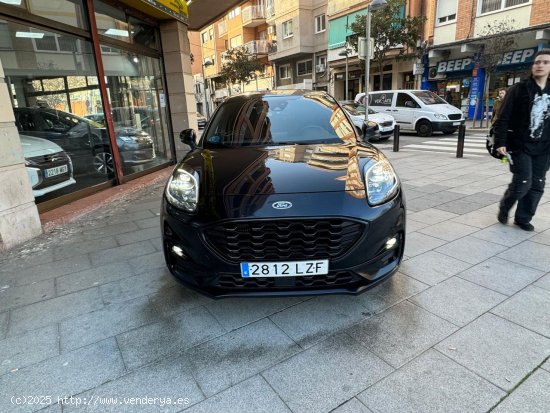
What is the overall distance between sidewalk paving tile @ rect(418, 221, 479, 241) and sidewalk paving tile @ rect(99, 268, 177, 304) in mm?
2751

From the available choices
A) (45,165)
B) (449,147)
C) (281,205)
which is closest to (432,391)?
(281,205)

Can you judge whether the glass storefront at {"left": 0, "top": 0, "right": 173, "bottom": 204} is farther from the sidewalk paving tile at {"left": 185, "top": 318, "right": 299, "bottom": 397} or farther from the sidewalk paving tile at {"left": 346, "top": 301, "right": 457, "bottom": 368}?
the sidewalk paving tile at {"left": 346, "top": 301, "right": 457, "bottom": 368}

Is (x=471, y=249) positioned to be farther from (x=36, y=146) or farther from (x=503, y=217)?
(x=36, y=146)

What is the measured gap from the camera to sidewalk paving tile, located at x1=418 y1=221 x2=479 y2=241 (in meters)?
3.91

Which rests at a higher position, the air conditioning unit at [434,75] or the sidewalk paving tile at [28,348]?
the air conditioning unit at [434,75]

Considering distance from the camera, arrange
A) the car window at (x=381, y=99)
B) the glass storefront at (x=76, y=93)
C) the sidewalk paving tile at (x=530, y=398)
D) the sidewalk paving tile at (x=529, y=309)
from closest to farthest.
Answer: the sidewalk paving tile at (x=530, y=398) < the sidewalk paving tile at (x=529, y=309) < the glass storefront at (x=76, y=93) < the car window at (x=381, y=99)

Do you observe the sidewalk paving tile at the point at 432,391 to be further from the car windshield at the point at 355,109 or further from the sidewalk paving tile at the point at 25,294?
the car windshield at the point at 355,109

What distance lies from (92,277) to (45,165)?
3.01 meters

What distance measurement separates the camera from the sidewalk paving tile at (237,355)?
2.02m

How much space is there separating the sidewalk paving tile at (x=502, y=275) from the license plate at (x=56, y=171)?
18.3 ft

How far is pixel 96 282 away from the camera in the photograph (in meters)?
3.23

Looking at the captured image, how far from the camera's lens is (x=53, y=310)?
9.24 ft

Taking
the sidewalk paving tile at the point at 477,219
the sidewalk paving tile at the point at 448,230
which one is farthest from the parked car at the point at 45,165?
the sidewalk paving tile at the point at 477,219

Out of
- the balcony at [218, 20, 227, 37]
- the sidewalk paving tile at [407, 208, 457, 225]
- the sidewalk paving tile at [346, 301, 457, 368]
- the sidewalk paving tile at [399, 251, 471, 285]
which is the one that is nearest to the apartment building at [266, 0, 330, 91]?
the balcony at [218, 20, 227, 37]
